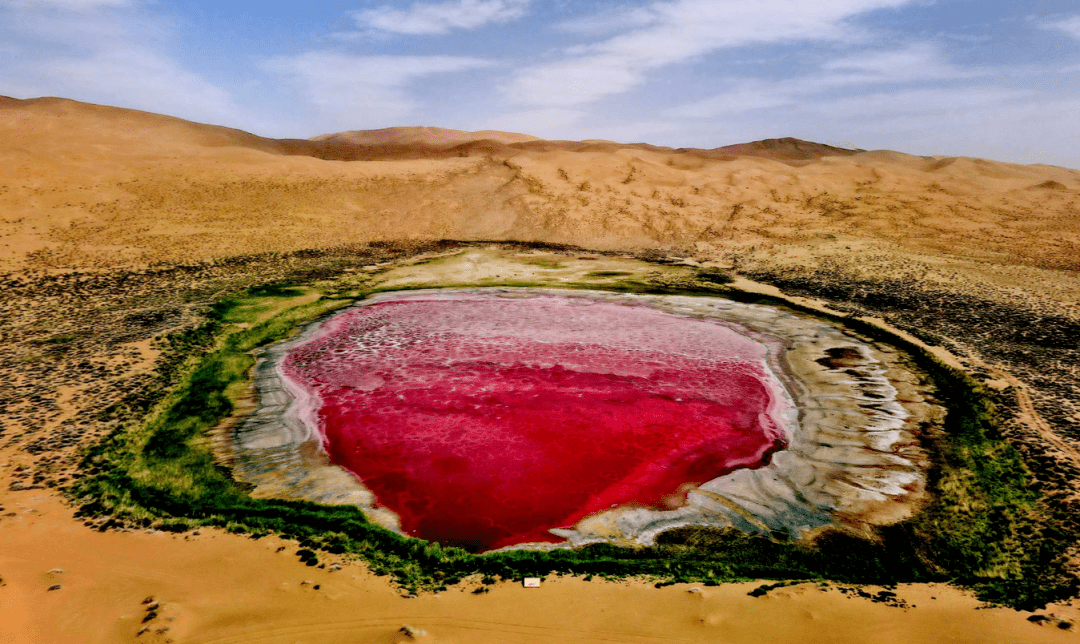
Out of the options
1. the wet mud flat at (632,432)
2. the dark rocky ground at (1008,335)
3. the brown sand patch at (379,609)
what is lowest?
the brown sand patch at (379,609)

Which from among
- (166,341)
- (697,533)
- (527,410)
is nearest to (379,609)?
(697,533)

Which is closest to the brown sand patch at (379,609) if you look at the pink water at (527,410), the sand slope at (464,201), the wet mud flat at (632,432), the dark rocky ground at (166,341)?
the wet mud flat at (632,432)

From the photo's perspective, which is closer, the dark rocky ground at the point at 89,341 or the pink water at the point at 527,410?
the pink water at the point at 527,410

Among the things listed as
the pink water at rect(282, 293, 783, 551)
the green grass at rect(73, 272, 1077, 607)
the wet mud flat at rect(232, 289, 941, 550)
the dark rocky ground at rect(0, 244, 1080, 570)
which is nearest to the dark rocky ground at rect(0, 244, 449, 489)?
the dark rocky ground at rect(0, 244, 1080, 570)

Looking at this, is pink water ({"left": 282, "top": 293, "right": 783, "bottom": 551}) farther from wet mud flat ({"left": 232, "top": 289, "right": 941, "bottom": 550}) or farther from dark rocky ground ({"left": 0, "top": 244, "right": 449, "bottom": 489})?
dark rocky ground ({"left": 0, "top": 244, "right": 449, "bottom": 489})

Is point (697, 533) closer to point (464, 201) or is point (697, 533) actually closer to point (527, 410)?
point (527, 410)

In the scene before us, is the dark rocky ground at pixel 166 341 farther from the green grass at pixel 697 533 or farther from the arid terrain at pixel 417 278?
the green grass at pixel 697 533

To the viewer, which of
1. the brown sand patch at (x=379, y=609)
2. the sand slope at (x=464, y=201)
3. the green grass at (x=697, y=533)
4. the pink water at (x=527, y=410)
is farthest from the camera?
the sand slope at (x=464, y=201)
